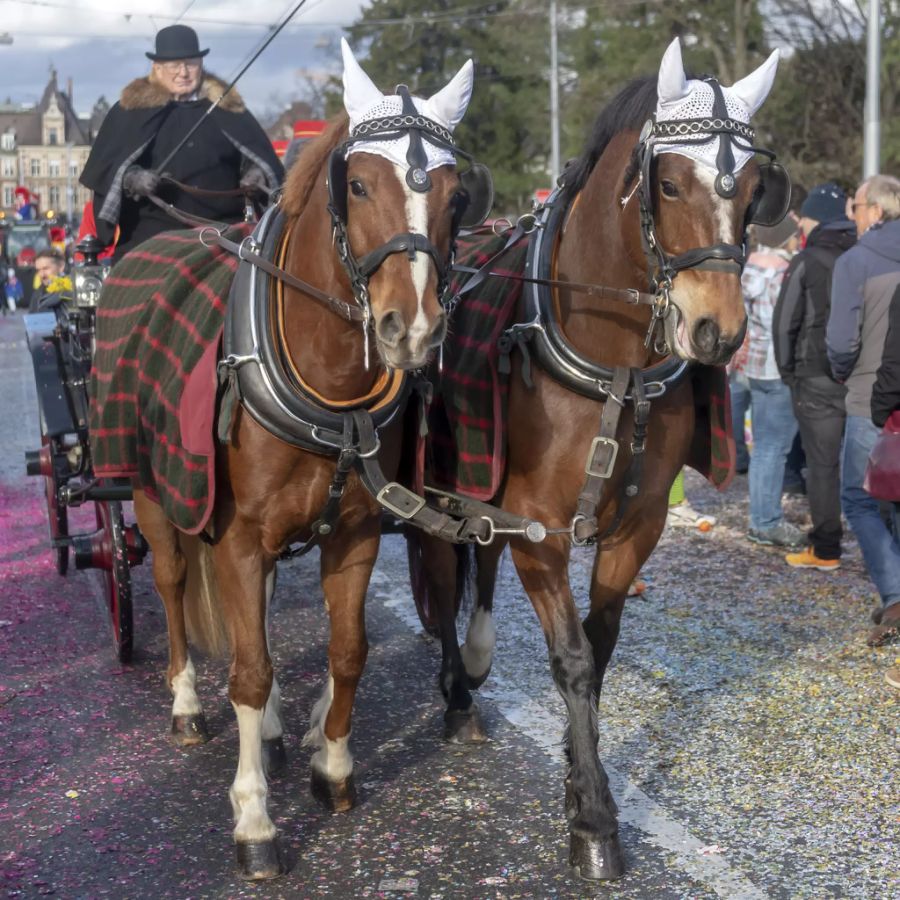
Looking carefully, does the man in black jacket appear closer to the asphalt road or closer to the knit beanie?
the knit beanie

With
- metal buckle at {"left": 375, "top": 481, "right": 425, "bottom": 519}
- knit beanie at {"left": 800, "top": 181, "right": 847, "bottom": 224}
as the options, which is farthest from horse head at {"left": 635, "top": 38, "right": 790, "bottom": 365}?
knit beanie at {"left": 800, "top": 181, "right": 847, "bottom": 224}

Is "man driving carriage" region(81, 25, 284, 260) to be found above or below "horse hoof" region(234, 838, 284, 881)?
above

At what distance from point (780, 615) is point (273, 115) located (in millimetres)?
62949

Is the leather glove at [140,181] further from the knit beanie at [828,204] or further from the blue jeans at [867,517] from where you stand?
the knit beanie at [828,204]

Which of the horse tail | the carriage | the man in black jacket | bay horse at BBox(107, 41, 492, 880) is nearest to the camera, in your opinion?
bay horse at BBox(107, 41, 492, 880)

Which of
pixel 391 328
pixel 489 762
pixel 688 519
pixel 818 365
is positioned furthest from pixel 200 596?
pixel 688 519

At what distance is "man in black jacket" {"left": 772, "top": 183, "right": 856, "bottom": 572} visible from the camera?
7.45 metres

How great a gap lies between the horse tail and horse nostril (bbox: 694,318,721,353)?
240cm

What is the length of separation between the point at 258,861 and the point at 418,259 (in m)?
1.77

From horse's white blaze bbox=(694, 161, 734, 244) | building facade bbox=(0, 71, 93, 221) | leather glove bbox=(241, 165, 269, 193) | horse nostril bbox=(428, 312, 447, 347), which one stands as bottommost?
horse nostril bbox=(428, 312, 447, 347)

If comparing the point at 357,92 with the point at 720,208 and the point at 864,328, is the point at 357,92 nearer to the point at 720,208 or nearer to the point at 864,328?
the point at 720,208

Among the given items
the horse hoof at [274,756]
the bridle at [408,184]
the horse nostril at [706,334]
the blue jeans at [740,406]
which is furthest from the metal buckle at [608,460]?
the blue jeans at [740,406]

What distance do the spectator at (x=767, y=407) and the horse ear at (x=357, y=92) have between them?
16.7 feet

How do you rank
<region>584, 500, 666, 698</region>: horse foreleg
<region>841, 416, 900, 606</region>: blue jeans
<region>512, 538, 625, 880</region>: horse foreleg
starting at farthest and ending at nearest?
<region>841, 416, 900, 606</region>: blue jeans → <region>584, 500, 666, 698</region>: horse foreleg → <region>512, 538, 625, 880</region>: horse foreleg
